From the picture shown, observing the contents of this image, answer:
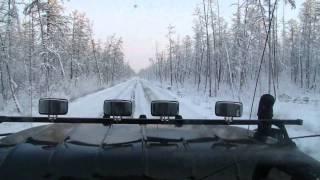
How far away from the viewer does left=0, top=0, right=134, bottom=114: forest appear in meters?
32.6

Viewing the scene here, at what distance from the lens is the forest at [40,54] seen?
3262cm

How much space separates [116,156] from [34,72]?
53.0 m

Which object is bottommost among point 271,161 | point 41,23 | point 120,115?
point 271,161

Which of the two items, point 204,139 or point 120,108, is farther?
point 120,108

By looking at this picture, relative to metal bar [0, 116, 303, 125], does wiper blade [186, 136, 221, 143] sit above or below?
below

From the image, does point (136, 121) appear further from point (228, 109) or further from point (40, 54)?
point (40, 54)

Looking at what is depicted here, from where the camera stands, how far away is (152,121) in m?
3.46

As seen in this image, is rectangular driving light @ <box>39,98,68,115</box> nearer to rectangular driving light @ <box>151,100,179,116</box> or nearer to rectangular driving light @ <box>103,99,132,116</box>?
rectangular driving light @ <box>103,99,132,116</box>

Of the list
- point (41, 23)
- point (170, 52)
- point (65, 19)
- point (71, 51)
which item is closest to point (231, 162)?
point (41, 23)

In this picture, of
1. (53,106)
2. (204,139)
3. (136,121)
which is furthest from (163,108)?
(53,106)

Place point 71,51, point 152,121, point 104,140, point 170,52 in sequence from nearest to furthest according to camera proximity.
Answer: point 104,140 → point 152,121 → point 71,51 → point 170,52

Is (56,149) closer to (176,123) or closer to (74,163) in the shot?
(74,163)

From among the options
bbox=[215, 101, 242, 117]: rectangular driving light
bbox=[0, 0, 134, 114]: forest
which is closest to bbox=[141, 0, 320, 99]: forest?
bbox=[0, 0, 134, 114]: forest

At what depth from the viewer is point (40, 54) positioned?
45188 millimetres
